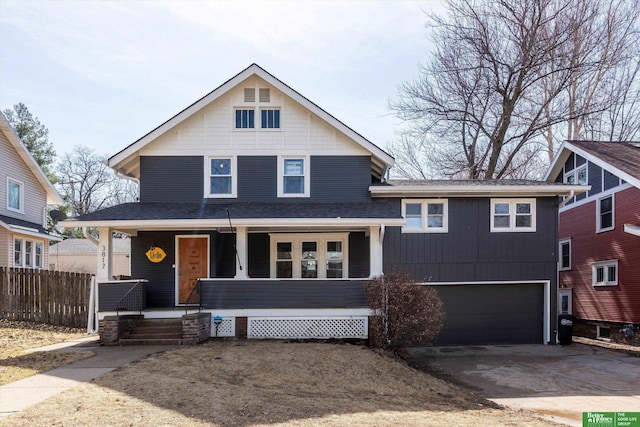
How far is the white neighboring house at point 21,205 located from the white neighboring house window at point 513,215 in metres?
17.6

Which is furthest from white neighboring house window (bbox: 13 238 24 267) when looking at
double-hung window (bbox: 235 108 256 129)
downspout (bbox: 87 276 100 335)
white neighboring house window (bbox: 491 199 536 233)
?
white neighboring house window (bbox: 491 199 536 233)

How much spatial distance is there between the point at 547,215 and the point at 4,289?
55.7ft

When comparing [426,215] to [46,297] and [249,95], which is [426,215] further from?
[46,297]

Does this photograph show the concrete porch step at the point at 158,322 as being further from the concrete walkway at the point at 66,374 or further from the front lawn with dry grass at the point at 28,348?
the front lawn with dry grass at the point at 28,348

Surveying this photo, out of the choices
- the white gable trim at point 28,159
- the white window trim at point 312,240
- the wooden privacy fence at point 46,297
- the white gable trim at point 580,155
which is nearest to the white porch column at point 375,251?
the white window trim at point 312,240

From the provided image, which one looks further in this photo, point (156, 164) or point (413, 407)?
point (156, 164)

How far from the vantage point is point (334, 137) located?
16.0m

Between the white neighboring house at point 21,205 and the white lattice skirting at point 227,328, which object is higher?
the white neighboring house at point 21,205

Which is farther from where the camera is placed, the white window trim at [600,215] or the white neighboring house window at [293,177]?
the white window trim at [600,215]

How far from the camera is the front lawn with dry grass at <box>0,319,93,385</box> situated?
969 centimetres

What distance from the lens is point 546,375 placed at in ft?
38.3

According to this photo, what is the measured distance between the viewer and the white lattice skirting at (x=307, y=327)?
44.7 ft

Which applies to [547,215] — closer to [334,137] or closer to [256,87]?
[334,137]

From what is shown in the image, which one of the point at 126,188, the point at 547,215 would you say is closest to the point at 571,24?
A: the point at 547,215
